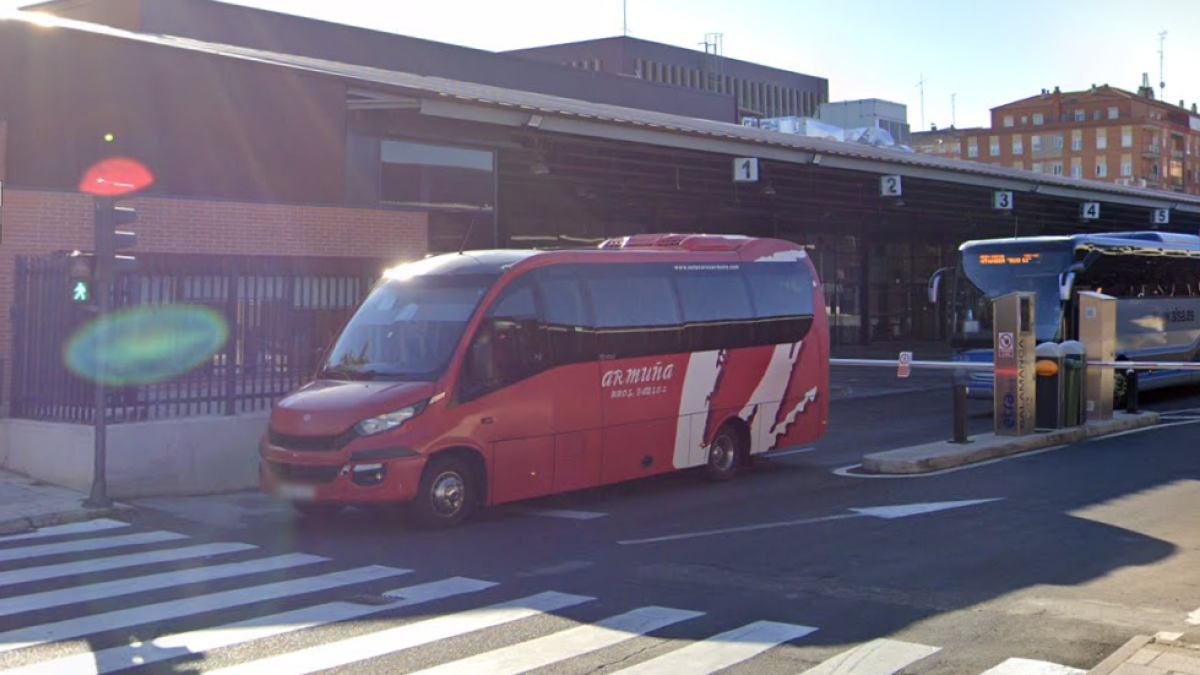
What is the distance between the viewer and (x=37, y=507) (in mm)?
13289

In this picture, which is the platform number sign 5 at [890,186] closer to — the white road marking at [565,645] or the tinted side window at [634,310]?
the tinted side window at [634,310]

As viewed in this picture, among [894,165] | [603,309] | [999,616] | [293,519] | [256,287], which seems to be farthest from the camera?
[894,165]

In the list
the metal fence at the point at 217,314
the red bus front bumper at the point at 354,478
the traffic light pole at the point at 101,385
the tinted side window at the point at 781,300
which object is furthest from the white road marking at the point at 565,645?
the metal fence at the point at 217,314

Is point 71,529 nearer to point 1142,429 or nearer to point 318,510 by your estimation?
point 318,510

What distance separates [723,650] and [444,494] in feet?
17.3

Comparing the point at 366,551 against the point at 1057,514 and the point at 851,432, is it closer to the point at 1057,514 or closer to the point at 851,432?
the point at 1057,514

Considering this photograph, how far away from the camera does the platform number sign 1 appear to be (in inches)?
1232

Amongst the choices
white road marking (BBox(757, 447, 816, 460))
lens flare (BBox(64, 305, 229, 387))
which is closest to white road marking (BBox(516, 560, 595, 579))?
lens flare (BBox(64, 305, 229, 387))

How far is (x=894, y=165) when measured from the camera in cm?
3572

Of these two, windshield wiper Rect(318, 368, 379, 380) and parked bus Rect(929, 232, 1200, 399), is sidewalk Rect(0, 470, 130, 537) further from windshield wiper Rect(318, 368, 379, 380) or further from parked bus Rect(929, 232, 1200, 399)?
parked bus Rect(929, 232, 1200, 399)

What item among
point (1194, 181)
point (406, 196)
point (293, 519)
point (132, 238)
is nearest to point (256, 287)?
point (132, 238)

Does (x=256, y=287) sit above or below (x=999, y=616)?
above

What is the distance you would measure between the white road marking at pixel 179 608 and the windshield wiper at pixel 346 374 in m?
2.90

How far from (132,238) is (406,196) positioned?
38.3 ft
